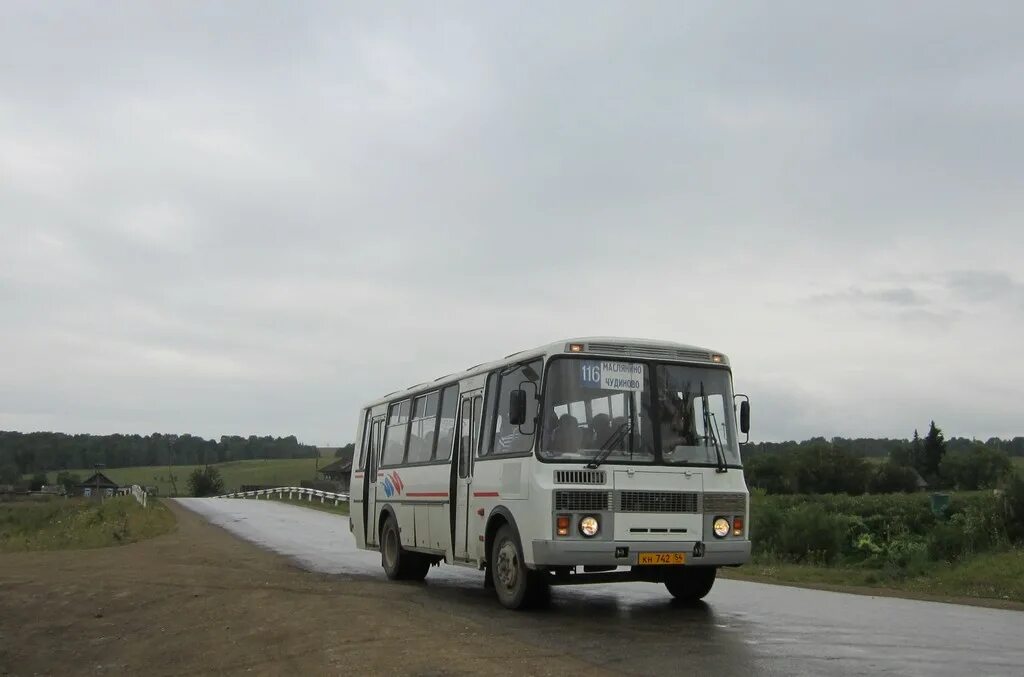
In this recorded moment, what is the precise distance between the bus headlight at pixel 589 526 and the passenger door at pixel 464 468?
2520mm

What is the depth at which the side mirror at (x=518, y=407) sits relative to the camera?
11.9 m

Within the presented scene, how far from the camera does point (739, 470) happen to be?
1257cm

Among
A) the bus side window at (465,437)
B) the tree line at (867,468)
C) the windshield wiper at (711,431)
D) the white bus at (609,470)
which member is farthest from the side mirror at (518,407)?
the tree line at (867,468)

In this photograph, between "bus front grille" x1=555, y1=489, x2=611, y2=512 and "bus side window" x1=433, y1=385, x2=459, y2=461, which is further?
"bus side window" x1=433, y1=385, x2=459, y2=461

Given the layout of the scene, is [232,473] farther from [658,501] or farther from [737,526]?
[658,501]

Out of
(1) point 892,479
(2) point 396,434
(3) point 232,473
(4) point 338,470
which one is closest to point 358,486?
(2) point 396,434

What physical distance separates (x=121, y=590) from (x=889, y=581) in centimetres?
1143

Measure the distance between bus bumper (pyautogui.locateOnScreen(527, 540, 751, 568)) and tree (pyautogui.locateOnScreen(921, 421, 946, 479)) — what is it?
365 ft

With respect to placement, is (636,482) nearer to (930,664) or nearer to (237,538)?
(930,664)

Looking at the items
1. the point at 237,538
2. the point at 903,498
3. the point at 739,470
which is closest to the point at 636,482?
the point at 739,470

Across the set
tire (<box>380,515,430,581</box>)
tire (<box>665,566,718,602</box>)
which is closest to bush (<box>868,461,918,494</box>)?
tire (<box>380,515,430,581</box>)

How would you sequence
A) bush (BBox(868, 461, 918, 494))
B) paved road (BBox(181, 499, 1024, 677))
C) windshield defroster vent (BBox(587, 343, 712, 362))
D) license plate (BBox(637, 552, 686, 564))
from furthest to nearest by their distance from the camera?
bush (BBox(868, 461, 918, 494)), windshield defroster vent (BBox(587, 343, 712, 362)), license plate (BBox(637, 552, 686, 564)), paved road (BBox(181, 499, 1024, 677))

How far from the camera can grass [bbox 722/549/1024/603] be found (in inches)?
575

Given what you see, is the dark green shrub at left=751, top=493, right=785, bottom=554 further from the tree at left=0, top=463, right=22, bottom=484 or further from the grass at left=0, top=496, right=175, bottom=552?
the tree at left=0, top=463, right=22, bottom=484
